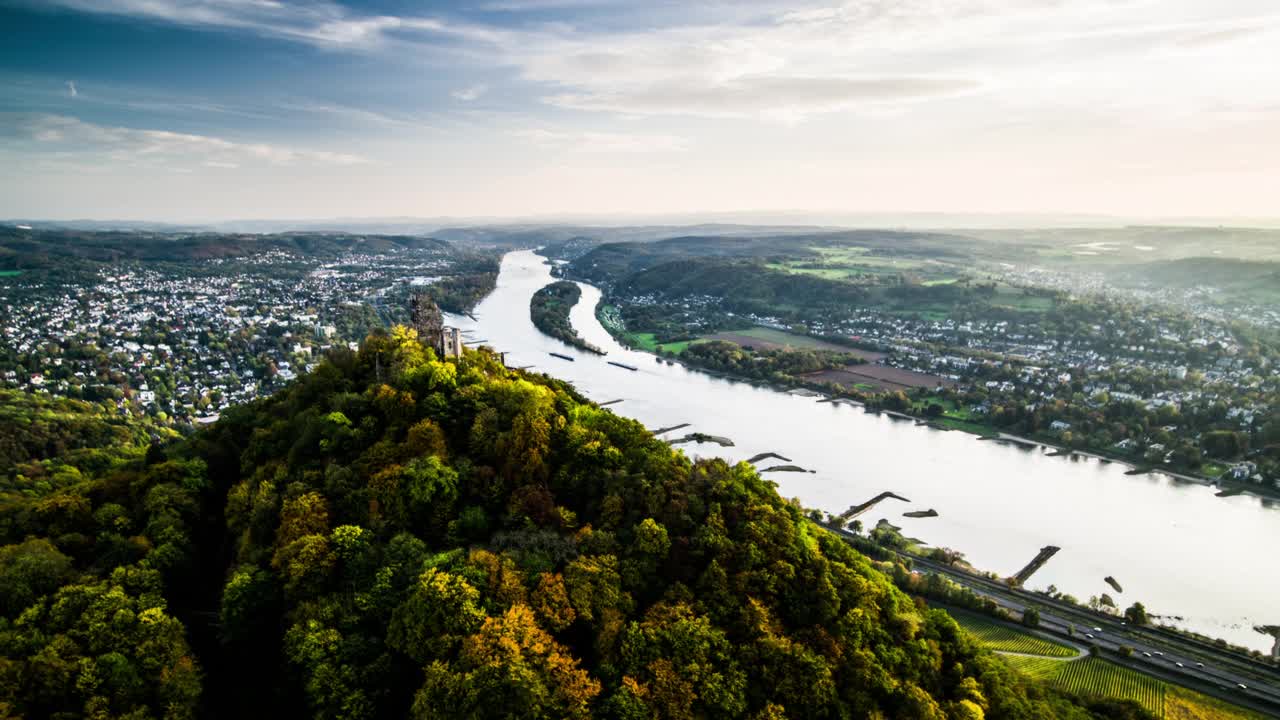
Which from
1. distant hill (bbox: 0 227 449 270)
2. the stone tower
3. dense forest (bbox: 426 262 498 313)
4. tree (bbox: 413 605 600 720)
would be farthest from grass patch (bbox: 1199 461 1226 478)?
distant hill (bbox: 0 227 449 270)

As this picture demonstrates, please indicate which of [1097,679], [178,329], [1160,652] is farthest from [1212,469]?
[178,329]

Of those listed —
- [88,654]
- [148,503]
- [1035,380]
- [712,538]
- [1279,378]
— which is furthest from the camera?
[1035,380]

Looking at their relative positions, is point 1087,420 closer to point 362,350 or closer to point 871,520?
point 871,520

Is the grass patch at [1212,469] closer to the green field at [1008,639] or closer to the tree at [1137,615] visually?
the tree at [1137,615]

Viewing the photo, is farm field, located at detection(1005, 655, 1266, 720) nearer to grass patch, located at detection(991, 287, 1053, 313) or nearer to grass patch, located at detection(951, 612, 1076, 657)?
grass patch, located at detection(951, 612, 1076, 657)

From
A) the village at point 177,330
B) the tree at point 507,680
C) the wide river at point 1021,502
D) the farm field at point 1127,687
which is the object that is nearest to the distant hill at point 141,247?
the village at point 177,330

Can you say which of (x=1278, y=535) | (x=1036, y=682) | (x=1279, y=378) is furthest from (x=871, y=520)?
(x=1279, y=378)
